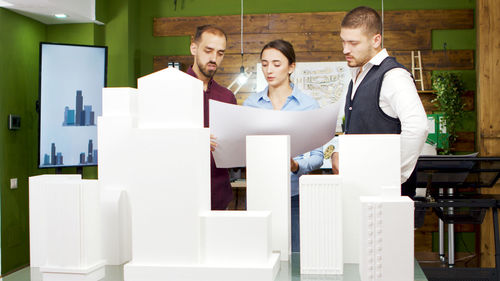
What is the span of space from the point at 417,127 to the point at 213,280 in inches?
37.5

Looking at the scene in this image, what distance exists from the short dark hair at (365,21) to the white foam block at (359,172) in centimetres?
80

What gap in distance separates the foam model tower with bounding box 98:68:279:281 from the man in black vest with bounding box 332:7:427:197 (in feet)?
2.73

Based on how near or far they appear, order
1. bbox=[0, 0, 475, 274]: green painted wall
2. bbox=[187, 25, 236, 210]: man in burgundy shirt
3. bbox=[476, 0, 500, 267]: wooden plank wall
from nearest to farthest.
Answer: bbox=[187, 25, 236, 210]: man in burgundy shirt → bbox=[0, 0, 475, 274]: green painted wall → bbox=[476, 0, 500, 267]: wooden plank wall

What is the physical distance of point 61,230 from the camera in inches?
46.7

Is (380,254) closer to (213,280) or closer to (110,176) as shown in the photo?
(213,280)

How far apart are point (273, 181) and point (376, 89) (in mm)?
750

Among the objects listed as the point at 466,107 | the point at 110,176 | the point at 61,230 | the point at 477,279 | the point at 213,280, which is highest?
the point at 466,107

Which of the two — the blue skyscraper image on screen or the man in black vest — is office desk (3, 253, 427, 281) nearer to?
the man in black vest

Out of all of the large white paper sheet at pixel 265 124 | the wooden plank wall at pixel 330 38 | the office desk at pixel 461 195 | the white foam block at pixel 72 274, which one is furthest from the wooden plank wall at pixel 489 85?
the white foam block at pixel 72 274

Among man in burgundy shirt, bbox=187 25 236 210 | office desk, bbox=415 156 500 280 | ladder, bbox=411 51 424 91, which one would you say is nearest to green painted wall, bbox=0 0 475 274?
ladder, bbox=411 51 424 91

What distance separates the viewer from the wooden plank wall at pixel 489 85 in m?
4.70

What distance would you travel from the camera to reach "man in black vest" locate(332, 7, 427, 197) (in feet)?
5.98

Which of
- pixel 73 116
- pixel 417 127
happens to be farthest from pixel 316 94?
pixel 417 127

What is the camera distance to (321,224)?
4.07ft
